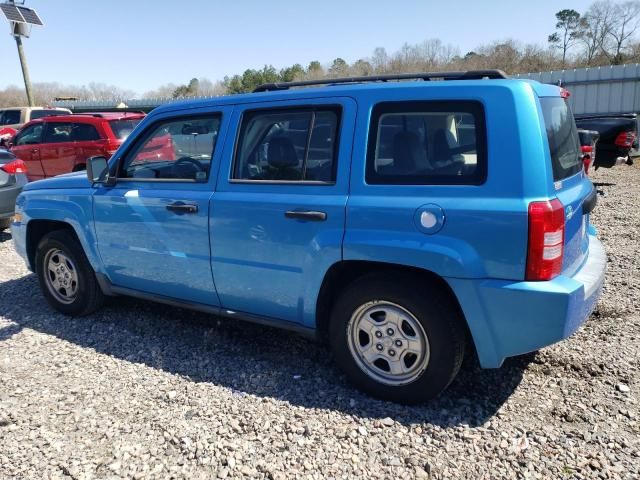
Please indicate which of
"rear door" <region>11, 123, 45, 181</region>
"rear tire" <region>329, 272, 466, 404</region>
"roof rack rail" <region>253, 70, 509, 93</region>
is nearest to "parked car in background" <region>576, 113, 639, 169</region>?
"roof rack rail" <region>253, 70, 509, 93</region>

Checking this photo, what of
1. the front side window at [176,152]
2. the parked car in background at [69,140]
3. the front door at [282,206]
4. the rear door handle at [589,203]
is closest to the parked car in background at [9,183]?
the parked car in background at [69,140]

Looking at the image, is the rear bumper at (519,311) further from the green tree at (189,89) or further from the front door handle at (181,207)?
the green tree at (189,89)

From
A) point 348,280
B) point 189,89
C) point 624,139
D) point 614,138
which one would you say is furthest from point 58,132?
point 189,89

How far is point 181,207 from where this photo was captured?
360 cm

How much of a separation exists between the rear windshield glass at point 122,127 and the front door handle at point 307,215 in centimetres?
792

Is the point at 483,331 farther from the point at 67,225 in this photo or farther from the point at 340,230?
the point at 67,225

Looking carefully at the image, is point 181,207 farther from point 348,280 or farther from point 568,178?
point 568,178

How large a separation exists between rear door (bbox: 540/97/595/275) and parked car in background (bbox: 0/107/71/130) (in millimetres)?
17690

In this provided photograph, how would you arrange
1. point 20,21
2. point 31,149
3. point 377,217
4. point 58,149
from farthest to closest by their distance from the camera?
point 20,21 → point 31,149 → point 58,149 → point 377,217

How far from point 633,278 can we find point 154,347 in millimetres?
4416

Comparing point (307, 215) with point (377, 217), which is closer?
point (377, 217)

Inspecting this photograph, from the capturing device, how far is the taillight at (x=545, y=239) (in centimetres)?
250

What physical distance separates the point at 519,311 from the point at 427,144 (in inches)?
40.4

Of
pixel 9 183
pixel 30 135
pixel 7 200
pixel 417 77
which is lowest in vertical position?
pixel 7 200
